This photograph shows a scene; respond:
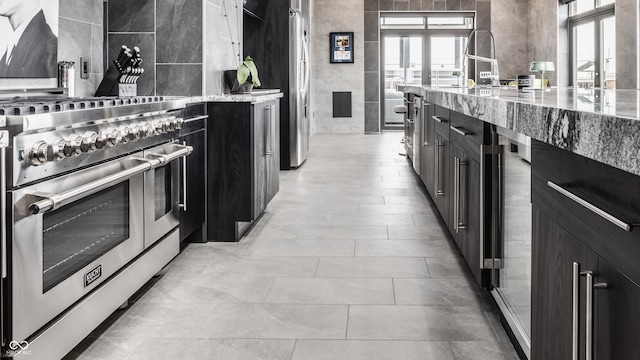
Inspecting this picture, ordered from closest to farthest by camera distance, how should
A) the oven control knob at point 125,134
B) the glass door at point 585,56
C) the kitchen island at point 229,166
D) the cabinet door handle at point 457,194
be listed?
the oven control knob at point 125,134 → the cabinet door handle at point 457,194 → the kitchen island at point 229,166 → the glass door at point 585,56

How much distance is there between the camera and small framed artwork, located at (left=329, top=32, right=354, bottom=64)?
42.0 feet

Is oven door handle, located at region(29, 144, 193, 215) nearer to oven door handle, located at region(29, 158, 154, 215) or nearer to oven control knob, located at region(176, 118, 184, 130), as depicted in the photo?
oven door handle, located at region(29, 158, 154, 215)

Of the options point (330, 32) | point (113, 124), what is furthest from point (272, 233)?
point (330, 32)

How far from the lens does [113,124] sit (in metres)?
2.25

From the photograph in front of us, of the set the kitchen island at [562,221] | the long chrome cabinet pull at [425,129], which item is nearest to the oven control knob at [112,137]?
the kitchen island at [562,221]

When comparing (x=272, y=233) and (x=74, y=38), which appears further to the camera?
(x=272, y=233)

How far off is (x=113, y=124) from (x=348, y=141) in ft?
28.7

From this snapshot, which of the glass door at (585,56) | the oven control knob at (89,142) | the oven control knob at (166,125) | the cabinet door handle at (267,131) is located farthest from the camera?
the glass door at (585,56)

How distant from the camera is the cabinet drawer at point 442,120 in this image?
344cm

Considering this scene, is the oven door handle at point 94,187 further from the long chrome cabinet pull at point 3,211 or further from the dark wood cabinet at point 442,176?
the dark wood cabinet at point 442,176

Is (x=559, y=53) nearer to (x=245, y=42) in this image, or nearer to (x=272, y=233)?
(x=245, y=42)

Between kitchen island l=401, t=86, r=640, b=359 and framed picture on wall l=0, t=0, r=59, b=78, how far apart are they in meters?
1.92

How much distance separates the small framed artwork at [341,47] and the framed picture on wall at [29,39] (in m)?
10.2

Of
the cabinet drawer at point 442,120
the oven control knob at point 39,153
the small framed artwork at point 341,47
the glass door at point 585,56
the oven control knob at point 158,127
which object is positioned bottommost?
the oven control knob at point 39,153
